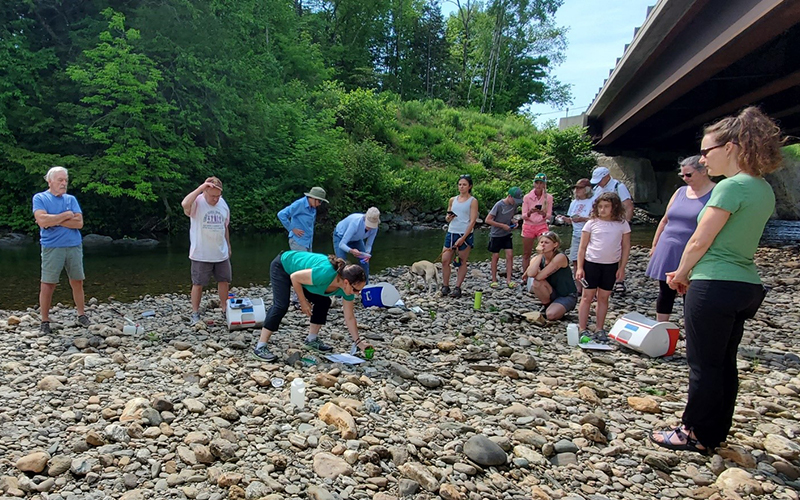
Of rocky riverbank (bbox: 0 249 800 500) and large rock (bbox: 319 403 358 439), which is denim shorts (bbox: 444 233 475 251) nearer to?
rocky riverbank (bbox: 0 249 800 500)

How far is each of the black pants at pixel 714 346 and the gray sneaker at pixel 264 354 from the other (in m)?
3.39

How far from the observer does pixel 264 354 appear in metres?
4.76

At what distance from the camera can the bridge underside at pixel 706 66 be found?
863 centimetres

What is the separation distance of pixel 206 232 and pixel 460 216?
12.0 feet

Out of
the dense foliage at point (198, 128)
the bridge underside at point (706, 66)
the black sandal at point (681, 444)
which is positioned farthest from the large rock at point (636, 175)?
the black sandal at point (681, 444)

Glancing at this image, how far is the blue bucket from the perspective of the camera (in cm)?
711

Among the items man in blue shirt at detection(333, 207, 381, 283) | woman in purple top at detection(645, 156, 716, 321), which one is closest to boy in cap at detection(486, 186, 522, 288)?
man in blue shirt at detection(333, 207, 381, 283)

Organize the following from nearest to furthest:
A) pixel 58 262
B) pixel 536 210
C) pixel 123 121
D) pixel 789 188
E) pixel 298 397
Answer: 1. pixel 298 397
2. pixel 58 262
3. pixel 536 210
4. pixel 123 121
5. pixel 789 188

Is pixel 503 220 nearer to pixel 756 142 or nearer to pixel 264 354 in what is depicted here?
pixel 264 354

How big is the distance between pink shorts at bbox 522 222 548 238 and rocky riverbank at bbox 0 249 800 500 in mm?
2803

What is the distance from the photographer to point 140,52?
15.6m

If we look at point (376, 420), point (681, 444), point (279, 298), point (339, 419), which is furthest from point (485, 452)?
point (279, 298)

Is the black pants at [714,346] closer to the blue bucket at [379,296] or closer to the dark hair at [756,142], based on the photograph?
the dark hair at [756,142]

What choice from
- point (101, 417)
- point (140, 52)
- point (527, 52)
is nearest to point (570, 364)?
point (101, 417)
